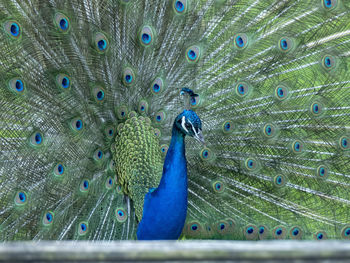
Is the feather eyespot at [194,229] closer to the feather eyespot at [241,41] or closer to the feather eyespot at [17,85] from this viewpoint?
the feather eyespot at [241,41]

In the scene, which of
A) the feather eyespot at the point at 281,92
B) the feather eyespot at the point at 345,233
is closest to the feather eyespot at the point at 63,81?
the feather eyespot at the point at 281,92

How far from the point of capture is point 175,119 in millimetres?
2055

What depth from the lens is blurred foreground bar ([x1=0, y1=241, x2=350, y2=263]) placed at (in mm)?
576

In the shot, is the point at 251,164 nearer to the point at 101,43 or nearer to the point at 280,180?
the point at 280,180

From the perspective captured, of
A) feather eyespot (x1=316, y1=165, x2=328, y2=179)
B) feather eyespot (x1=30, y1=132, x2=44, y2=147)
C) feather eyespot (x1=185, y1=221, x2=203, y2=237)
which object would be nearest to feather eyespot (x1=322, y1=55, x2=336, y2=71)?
feather eyespot (x1=316, y1=165, x2=328, y2=179)

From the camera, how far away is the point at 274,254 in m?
0.58

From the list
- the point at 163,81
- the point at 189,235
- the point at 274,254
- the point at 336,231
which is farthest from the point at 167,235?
the point at 274,254

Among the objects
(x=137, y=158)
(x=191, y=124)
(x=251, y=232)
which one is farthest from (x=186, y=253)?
(x=251, y=232)

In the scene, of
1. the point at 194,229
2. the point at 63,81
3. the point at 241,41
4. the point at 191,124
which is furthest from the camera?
the point at 194,229

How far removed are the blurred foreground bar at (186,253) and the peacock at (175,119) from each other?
54.1 inches

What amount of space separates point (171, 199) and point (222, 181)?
1.85 ft

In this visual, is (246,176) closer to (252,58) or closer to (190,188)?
(190,188)

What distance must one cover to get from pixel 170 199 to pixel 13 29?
3.59 ft

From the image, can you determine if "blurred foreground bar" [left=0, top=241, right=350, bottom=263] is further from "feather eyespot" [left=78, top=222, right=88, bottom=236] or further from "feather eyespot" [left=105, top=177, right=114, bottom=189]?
"feather eyespot" [left=105, top=177, right=114, bottom=189]
